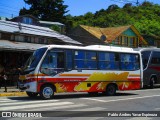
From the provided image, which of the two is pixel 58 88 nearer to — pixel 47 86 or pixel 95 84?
pixel 47 86

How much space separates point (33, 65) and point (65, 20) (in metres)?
52.0

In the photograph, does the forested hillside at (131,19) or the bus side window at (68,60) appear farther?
the forested hillside at (131,19)

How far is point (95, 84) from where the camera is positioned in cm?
1969

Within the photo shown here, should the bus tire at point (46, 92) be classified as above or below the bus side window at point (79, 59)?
below

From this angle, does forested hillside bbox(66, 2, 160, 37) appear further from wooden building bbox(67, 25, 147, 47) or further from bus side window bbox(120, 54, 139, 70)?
bus side window bbox(120, 54, 139, 70)

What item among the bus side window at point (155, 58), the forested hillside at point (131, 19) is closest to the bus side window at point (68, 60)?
the bus side window at point (155, 58)

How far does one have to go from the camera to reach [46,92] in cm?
1745

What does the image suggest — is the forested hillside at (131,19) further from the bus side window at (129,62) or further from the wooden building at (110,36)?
the bus side window at (129,62)

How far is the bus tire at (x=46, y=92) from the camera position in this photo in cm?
1727

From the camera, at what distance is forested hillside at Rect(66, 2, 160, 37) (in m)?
68.6

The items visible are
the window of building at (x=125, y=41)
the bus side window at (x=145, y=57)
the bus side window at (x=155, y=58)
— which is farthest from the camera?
the window of building at (x=125, y=41)

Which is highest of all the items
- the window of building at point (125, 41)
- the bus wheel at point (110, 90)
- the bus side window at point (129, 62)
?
the window of building at point (125, 41)

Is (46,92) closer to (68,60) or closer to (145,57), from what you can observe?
(68,60)

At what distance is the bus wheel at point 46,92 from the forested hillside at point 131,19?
5092 centimetres
